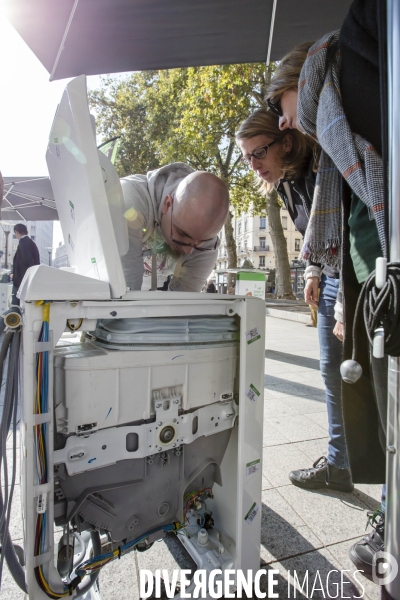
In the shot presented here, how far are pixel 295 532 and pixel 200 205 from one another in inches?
56.8

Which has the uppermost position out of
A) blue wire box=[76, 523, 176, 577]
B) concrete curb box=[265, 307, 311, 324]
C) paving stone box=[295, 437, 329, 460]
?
concrete curb box=[265, 307, 311, 324]

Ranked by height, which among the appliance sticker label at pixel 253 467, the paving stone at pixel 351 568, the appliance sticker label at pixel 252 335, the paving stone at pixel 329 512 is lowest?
the paving stone at pixel 351 568

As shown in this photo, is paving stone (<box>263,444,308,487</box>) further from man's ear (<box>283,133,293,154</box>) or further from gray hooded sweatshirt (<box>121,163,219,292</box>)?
man's ear (<box>283,133,293,154</box>)

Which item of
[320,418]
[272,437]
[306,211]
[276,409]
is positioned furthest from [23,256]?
[306,211]

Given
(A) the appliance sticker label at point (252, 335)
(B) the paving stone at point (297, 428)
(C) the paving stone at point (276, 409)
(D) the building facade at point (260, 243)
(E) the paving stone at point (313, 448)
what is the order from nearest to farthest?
(A) the appliance sticker label at point (252, 335) < (E) the paving stone at point (313, 448) < (B) the paving stone at point (297, 428) < (C) the paving stone at point (276, 409) < (D) the building facade at point (260, 243)

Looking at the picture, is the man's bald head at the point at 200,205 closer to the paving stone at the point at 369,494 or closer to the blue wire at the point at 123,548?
the blue wire at the point at 123,548

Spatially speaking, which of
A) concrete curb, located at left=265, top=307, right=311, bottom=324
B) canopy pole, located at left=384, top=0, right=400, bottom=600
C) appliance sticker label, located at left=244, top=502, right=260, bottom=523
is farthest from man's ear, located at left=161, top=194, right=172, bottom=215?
concrete curb, located at left=265, top=307, right=311, bottom=324

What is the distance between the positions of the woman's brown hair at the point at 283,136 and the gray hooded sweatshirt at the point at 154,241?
35cm

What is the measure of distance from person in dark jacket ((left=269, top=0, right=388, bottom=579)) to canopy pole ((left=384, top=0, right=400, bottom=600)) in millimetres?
75

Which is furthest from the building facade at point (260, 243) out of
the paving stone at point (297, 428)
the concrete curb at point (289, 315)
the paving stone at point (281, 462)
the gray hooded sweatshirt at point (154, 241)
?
the gray hooded sweatshirt at point (154, 241)

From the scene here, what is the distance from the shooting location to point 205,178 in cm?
129

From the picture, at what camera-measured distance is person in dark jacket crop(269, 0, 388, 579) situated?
0.85 metres

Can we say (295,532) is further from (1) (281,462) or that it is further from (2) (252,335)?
(2) (252,335)

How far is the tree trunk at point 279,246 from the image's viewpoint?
13.8 meters
